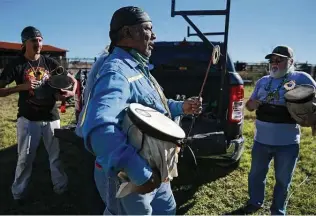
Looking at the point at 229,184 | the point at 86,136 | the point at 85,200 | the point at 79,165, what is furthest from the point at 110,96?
the point at 79,165

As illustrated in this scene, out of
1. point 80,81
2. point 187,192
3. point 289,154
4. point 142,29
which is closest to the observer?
point 142,29

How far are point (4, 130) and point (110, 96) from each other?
6.41 meters

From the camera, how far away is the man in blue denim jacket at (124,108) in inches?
55.9

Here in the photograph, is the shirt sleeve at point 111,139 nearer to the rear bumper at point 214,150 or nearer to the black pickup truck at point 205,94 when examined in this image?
the black pickup truck at point 205,94

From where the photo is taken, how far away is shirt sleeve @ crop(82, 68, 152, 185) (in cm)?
141

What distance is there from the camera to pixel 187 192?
4.04m

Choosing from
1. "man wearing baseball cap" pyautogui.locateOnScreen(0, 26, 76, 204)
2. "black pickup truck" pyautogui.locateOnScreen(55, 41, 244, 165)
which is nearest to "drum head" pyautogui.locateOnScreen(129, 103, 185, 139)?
"black pickup truck" pyautogui.locateOnScreen(55, 41, 244, 165)

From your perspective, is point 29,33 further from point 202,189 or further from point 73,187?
point 202,189

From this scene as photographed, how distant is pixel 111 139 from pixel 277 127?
238 cm

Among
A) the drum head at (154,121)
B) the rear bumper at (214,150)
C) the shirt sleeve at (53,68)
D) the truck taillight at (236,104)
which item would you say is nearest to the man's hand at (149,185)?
the drum head at (154,121)

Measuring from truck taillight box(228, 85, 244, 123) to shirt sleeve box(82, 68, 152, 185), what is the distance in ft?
8.44

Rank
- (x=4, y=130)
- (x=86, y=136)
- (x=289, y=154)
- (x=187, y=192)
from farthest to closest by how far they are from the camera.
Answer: (x=4, y=130) → (x=187, y=192) → (x=289, y=154) → (x=86, y=136)

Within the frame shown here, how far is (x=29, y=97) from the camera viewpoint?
360 centimetres

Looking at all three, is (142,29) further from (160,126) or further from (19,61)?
(19,61)
